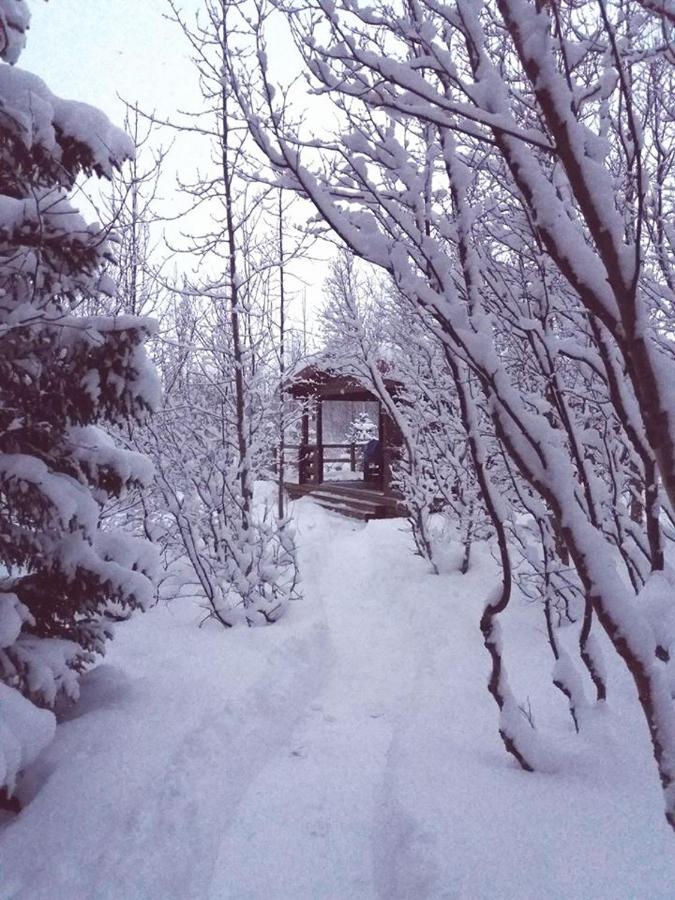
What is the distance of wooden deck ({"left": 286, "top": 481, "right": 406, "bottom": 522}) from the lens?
14.7m

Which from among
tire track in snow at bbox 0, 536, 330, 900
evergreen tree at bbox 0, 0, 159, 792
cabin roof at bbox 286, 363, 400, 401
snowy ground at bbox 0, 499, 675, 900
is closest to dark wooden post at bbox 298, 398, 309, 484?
cabin roof at bbox 286, 363, 400, 401

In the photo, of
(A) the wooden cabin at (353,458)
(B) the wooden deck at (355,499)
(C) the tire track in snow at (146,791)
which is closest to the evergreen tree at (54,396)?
(C) the tire track in snow at (146,791)

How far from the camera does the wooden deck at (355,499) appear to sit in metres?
14.7

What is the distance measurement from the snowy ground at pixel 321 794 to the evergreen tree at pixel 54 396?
0.58 m

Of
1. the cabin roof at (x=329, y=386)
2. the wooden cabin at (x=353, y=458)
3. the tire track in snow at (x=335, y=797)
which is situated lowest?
the tire track in snow at (x=335, y=797)

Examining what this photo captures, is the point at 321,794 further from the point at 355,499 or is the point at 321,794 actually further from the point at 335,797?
the point at 355,499

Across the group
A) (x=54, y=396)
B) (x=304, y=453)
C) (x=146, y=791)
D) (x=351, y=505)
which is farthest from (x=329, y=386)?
(x=146, y=791)

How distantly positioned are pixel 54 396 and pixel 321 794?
275cm

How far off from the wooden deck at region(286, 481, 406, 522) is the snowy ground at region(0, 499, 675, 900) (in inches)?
301

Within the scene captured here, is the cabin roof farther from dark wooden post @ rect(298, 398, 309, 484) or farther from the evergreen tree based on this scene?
the evergreen tree

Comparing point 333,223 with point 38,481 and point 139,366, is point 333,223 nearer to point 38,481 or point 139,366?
point 139,366

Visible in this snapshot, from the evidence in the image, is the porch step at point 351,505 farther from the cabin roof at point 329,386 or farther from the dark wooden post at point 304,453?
the cabin roof at point 329,386

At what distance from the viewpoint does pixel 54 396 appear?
374 centimetres

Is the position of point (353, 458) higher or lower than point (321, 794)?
higher
